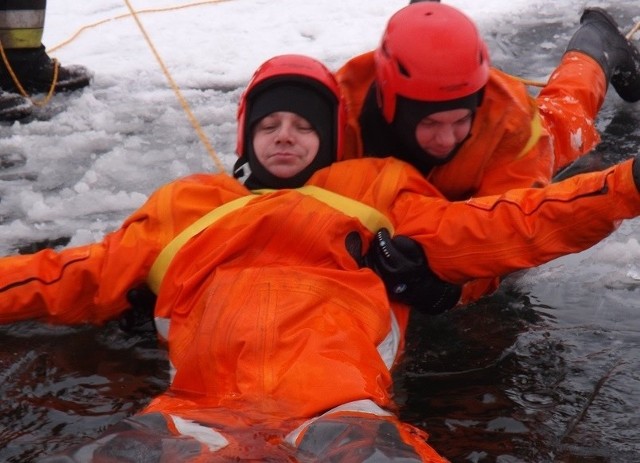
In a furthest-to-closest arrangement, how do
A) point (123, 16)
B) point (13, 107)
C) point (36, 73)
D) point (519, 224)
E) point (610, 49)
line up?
1. point (123, 16)
2. point (36, 73)
3. point (13, 107)
4. point (610, 49)
5. point (519, 224)

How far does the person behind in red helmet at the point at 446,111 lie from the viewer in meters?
3.13

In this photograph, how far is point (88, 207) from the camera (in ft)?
14.0

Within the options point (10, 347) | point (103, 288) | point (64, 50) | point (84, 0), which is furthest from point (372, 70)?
point (84, 0)

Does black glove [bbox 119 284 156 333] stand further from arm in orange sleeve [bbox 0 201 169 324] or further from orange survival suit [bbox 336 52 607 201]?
orange survival suit [bbox 336 52 607 201]

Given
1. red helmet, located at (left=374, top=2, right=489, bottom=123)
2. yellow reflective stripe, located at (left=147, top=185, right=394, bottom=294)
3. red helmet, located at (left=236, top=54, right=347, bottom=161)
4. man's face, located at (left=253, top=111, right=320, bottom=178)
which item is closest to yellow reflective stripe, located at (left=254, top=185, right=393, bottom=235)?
yellow reflective stripe, located at (left=147, top=185, right=394, bottom=294)

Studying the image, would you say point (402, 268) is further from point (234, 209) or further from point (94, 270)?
point (94, 270)

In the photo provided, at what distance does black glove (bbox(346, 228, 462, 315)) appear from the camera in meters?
3.01

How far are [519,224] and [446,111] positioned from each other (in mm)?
473

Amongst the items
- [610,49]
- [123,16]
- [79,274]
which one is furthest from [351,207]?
[123,16]

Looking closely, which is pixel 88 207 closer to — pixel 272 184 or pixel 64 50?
pixel 272 184

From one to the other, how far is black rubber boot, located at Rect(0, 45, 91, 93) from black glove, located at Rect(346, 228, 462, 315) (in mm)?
3019

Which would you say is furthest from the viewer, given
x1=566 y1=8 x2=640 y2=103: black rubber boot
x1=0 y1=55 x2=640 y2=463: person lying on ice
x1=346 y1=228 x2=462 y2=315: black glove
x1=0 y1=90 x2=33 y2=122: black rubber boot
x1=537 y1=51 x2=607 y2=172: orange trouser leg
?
x1=0 y1=90 x2=33 y2=122: black rubber boot

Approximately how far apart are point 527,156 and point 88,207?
187 centimetres

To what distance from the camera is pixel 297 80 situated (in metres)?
3.25
